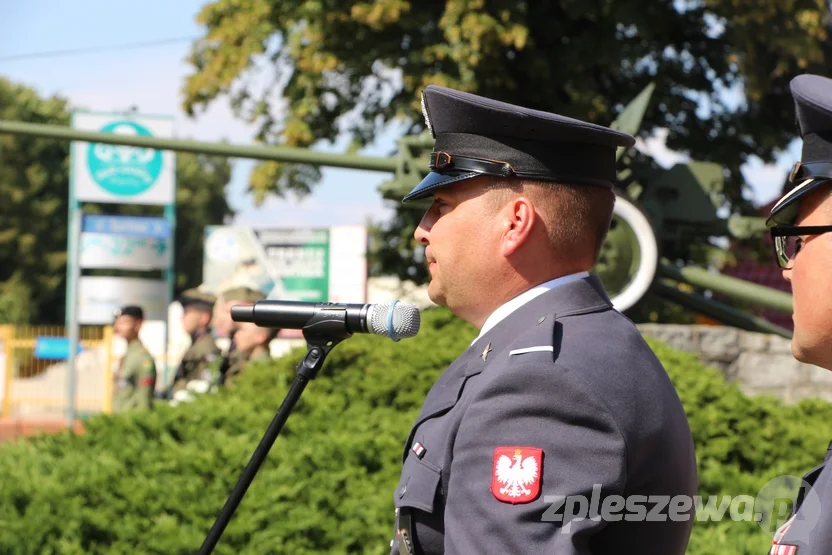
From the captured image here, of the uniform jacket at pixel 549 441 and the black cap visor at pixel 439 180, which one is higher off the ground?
the black cap visor at pixel 439 180

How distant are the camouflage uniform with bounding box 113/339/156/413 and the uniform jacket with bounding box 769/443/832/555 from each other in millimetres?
8225

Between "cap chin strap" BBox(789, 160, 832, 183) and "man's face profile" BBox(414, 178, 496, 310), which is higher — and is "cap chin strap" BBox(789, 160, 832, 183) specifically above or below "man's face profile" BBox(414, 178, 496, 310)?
above

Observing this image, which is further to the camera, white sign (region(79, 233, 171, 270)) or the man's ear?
white sign (region(79, 233, 171, 270))

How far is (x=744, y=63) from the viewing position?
11367mm

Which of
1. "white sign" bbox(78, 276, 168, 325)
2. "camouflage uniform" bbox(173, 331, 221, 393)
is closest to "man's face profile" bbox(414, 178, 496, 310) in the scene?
"camouflage uniform" bbox(173, 331, 221, 393)

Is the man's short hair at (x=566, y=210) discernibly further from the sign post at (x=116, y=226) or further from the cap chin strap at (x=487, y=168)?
the sign post at (x=116, y=226)

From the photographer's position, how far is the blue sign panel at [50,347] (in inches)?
815

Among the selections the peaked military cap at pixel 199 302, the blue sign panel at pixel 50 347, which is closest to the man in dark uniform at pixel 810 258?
the peaked military cap at pixel 199 302

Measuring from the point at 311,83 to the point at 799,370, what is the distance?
21.0 ft

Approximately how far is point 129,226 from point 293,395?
1285 cm

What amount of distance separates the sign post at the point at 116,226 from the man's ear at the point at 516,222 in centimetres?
1128

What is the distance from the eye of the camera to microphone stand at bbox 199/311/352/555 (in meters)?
2.32

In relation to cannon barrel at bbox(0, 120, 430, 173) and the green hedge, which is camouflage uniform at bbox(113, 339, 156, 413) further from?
the green hedge

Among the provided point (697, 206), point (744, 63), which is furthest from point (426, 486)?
point (744, 63)
